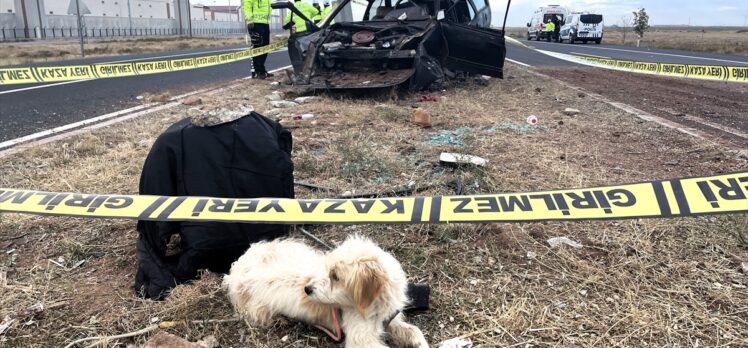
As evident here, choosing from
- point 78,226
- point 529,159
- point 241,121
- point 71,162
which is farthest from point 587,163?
point 71,162

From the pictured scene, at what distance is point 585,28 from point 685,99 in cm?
2951

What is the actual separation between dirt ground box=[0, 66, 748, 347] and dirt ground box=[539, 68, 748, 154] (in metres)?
1.45

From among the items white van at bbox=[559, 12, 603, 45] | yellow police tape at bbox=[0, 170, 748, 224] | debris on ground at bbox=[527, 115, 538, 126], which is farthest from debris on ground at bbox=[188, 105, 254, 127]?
white van at bbox=[559, 12, 603, 45]

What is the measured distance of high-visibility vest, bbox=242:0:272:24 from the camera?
11.2 metres

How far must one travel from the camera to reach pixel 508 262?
9.21 feet

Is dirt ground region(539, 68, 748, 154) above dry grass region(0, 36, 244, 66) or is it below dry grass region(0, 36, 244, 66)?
below

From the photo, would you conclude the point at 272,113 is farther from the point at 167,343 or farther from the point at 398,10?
the point at 167,343

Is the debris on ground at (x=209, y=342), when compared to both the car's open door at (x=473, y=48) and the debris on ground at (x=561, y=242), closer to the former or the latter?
the debris on ground at (x=561, y=242)

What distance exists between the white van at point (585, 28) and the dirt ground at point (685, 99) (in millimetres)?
24297

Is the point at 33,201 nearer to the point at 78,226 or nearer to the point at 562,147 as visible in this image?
the point at 78,226

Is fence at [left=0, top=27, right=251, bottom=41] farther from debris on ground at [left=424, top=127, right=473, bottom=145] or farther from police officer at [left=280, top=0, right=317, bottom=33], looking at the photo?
debris on ground at [left=424, top=127, right=473, bottom=145]

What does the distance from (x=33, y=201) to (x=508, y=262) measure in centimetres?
242

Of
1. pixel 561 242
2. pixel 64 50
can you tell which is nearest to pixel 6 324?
pixel 561 242

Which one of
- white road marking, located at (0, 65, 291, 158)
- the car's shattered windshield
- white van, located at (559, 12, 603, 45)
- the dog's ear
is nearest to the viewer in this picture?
the dog's ear
